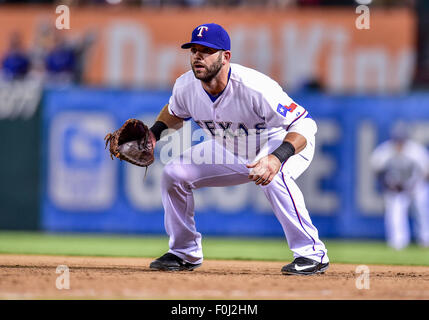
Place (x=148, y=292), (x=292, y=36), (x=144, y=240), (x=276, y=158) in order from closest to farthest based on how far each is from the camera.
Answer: (x=148, y=292), (x=276, y=158), (x=144, y=240), (x=292, y=36)

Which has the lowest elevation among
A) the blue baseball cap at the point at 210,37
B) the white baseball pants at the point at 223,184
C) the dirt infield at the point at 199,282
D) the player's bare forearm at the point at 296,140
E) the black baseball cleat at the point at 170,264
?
the dirt infield at the point at 199,282

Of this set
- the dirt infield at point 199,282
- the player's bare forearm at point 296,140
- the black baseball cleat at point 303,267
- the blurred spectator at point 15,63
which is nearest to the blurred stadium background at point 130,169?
the blurred spectator at point 15,63

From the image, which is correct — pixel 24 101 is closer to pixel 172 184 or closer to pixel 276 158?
pixel 172 184

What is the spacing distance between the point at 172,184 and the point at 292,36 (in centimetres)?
814

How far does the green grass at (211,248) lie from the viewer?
852 cm

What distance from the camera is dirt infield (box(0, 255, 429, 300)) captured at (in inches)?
193

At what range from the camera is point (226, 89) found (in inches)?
233

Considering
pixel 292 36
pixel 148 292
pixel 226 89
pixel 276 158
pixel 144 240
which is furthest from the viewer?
pixel 292 36

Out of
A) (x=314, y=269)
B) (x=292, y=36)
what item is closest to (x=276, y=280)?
(x=314, y=269)

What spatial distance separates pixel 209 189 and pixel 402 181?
2.75 metres

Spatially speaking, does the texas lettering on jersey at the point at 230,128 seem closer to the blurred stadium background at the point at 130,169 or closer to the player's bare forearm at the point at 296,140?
the player's bare forearm at the point at 296,140

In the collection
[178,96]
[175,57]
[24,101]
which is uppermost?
[175,57]

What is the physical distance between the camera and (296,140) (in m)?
5.78

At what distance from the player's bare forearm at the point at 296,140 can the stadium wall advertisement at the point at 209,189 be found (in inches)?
210
